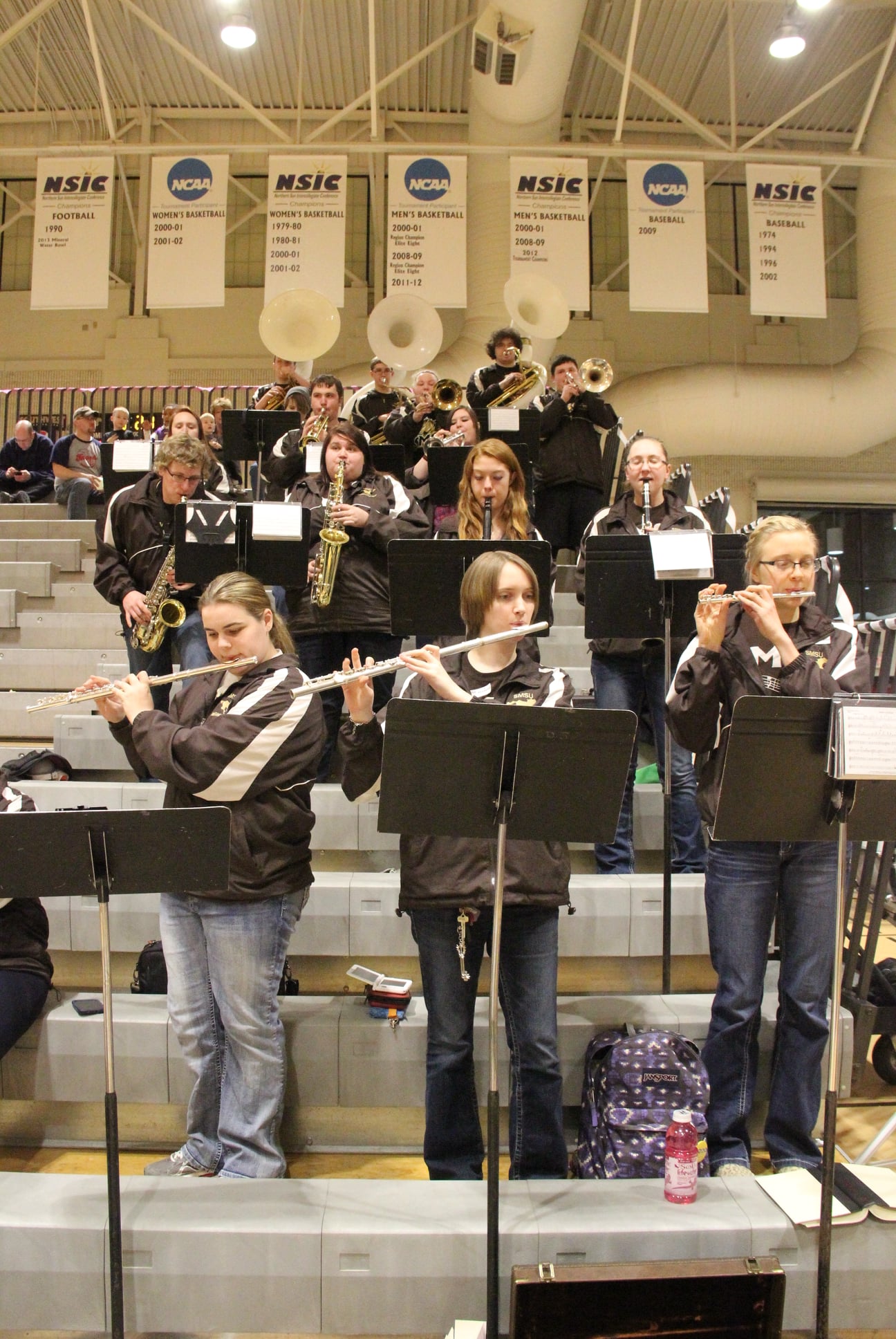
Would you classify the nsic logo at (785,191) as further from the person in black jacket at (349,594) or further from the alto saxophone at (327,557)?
the alto saxophone at (327,557)

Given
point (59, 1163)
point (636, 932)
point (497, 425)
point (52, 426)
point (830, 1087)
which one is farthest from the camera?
point (52, 426)

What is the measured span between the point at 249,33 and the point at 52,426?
514 centimetres

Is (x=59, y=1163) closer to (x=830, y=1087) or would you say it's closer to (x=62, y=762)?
(x=62, y=762)

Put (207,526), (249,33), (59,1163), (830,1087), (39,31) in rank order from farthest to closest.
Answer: (39,31) → (249,33) → (207,526) → (59,1163) → (830,1087)

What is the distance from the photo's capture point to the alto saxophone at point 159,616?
4246mm

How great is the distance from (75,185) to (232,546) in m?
6.45

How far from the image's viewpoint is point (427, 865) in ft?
8.59

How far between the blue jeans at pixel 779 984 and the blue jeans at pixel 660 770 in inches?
41.4

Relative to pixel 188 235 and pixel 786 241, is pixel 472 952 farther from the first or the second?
pixel 786 241

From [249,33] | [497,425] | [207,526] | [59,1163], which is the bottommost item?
[59,1163]

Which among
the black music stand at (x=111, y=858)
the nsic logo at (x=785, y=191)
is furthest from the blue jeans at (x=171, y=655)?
the nsic logo at (x=785, y=191)

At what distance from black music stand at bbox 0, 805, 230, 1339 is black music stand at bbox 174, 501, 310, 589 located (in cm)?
210

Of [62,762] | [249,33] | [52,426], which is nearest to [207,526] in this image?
[62,762]

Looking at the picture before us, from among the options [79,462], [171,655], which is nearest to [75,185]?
[79,462]
